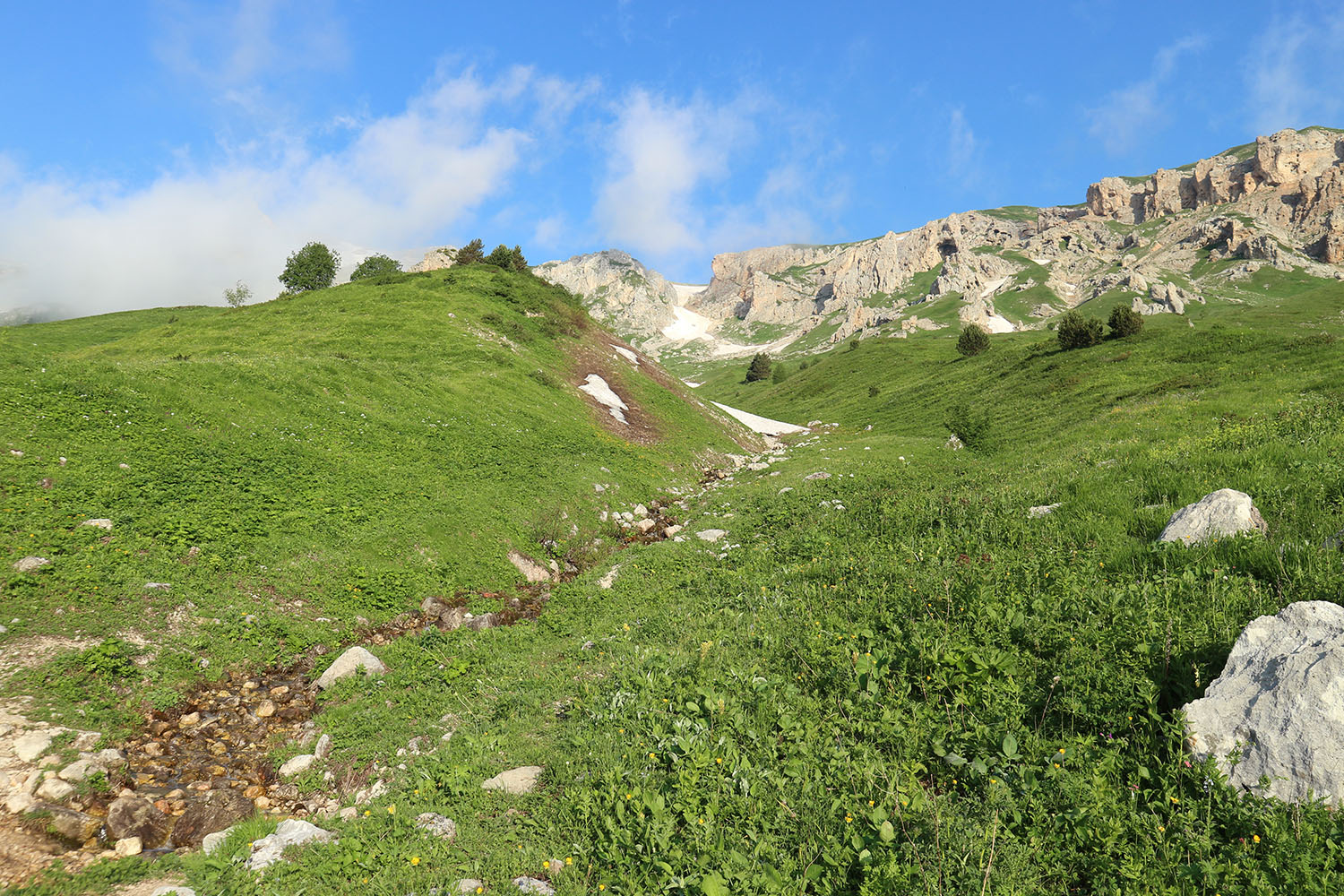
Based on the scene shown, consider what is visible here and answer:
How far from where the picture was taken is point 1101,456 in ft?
50.1

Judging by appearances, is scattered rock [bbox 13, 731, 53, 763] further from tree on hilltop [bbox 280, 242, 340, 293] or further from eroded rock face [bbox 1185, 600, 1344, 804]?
tree on hilltop [bbox 280, 242, 340, 293]

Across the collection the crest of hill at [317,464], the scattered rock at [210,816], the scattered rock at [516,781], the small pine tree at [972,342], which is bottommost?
the scattered rock at [210,816]

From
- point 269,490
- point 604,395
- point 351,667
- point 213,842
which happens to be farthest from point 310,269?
point 213,842

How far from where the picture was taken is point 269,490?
52.1 ft

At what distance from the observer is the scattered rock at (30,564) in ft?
35.1

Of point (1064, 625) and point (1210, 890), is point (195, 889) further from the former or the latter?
point (1064, 625)

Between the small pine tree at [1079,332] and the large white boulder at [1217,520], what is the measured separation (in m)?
65.7

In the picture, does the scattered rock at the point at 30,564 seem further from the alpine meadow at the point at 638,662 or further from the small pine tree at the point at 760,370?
the small pine tree at the point at 760,370

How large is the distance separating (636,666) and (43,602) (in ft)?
38.7

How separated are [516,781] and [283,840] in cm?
290

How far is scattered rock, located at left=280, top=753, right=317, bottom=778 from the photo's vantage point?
8.83 m

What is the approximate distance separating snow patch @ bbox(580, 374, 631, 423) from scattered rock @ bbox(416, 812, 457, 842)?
100 feet

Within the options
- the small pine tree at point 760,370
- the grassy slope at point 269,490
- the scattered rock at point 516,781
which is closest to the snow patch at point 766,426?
the grassy slope at point 269,490

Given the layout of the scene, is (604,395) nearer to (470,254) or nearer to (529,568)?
(529,568)
